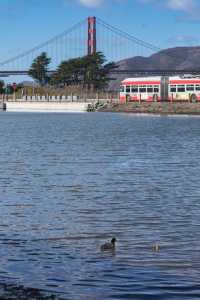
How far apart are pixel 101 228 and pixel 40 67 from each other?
17726cm

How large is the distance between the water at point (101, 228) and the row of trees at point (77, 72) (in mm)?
143337

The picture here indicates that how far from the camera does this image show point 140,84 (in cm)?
11506

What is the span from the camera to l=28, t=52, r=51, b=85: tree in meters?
190

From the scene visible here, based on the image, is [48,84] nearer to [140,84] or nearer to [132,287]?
[140,84]

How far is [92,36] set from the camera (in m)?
193

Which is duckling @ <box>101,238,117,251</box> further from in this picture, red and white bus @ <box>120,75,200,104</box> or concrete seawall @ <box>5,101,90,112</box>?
concrete seawall @ <box>5,101,90,112</box>

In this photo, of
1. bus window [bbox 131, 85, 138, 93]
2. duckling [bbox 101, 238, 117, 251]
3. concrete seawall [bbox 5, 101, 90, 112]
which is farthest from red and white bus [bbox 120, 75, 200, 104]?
duckling [bbox 101, 238, 117, 251]

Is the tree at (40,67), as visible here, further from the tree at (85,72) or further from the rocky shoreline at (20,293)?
the rocky shoreline at (20,293)

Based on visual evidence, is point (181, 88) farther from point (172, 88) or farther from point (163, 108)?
point (163, 108)

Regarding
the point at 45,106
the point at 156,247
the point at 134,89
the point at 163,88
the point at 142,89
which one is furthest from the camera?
the point at 45,106

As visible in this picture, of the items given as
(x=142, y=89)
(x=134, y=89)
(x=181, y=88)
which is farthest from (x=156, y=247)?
(x=134, y=89)

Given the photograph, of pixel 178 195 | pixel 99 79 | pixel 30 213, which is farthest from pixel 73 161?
pixel 99 79

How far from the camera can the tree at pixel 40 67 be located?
190m

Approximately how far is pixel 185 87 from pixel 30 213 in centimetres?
9435
